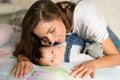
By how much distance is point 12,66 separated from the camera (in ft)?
3.51

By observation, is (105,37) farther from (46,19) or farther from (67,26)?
(46,19)

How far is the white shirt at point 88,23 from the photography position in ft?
3.91

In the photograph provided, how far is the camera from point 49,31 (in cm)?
109

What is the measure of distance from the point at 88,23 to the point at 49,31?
0.22 meters

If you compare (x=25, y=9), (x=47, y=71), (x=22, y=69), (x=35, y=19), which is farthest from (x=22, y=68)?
(x=25, y=9)

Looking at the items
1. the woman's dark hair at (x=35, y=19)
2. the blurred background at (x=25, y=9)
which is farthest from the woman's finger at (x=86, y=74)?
the blurred background at (x=25, y=9)

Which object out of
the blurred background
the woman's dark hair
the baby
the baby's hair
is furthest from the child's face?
the blurred background

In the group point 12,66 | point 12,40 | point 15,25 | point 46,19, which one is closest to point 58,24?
point 46,19

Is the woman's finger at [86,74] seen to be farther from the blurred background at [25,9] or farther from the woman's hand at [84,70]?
the blurred background at [25,9]

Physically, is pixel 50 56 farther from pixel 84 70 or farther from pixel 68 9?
pixel 68 9

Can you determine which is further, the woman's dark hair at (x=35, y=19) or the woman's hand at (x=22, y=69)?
the woman's dark hair at (x=35, y=19)

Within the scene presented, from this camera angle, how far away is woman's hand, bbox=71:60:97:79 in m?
1.01

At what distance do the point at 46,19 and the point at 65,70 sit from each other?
246mm

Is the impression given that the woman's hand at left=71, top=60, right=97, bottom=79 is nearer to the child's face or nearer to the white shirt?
the child's face
